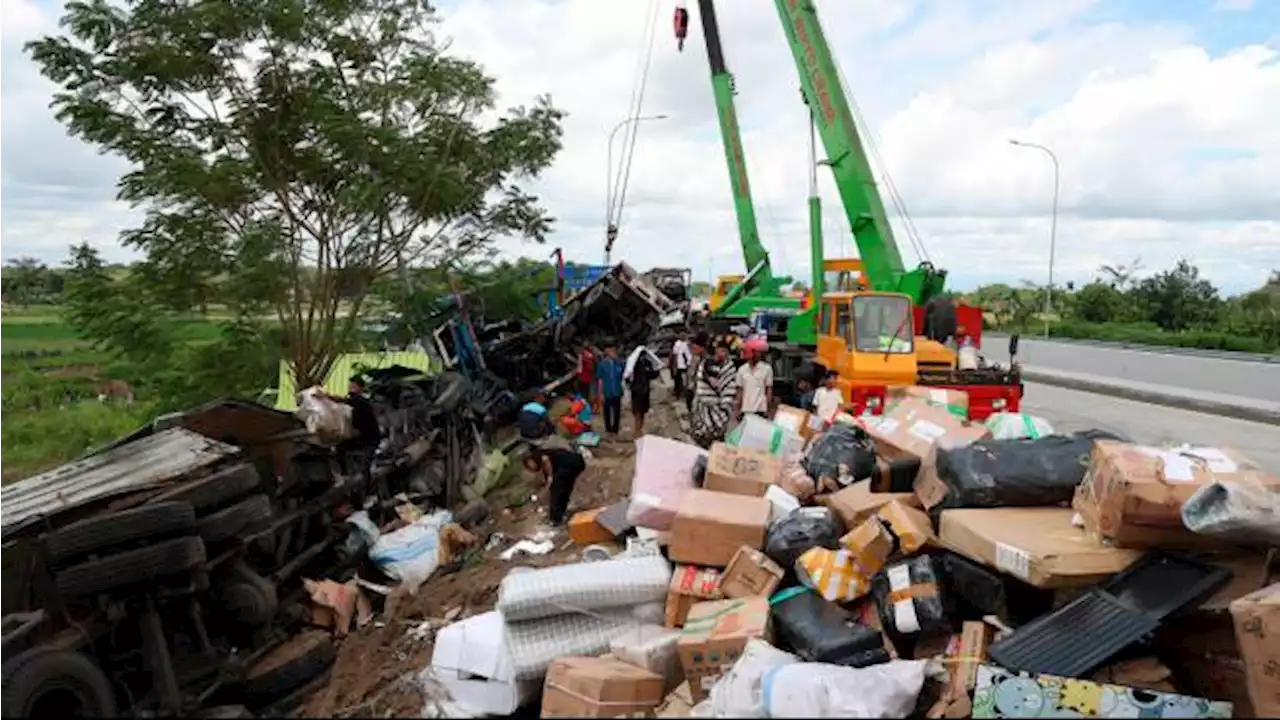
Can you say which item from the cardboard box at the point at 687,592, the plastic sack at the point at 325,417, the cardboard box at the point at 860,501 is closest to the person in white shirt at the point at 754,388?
the cardboard box at the point at 860,501

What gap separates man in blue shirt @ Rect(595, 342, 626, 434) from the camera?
12.1m

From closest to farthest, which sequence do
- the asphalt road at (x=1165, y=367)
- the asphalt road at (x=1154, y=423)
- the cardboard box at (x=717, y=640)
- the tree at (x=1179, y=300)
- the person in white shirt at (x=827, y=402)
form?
the cardboard box at (x=717, y=640)
the person in white shirt at (x=827, y=402)
the asphalt road at (x=1154, y=423)
the asphalt road at (x=1165, y=367)
the tree at (x=1179, y=300)

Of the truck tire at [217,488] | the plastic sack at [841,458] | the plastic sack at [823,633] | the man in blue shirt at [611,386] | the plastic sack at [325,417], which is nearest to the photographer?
the plastic sack at [823,633]

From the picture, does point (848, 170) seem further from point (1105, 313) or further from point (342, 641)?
point (1105, 313)

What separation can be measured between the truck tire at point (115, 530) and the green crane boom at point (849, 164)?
9418 millimetres

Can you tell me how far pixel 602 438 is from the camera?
12250 millimetres

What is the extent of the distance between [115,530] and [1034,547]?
15.2 ft

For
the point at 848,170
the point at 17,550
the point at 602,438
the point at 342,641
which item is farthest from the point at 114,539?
the point at 848,170

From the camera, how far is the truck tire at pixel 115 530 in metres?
4.82

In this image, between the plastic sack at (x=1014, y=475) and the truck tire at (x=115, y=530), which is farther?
A: the plastic sack at (x=1014, y=475)

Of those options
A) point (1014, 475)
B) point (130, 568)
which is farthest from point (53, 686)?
point (1014, 475)

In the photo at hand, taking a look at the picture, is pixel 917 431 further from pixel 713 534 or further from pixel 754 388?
pixel 754 388

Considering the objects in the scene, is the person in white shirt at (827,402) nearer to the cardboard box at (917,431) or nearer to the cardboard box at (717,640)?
the cardboard box at (917,431)

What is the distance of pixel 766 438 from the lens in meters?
8.27
